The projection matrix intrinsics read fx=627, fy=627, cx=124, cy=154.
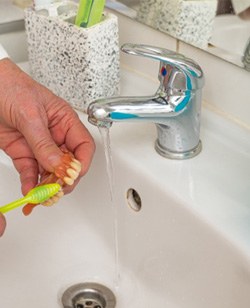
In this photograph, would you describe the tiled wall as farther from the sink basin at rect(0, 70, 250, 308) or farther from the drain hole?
the drain hole

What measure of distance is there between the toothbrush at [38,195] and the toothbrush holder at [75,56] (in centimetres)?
15

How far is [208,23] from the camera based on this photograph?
659mm

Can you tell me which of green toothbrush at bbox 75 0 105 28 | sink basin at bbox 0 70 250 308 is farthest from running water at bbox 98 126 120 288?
green toothbrush at bbox 75 0 105 28

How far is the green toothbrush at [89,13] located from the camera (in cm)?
64

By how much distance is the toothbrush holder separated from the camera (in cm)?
65

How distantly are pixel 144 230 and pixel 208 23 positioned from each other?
0.74 feet

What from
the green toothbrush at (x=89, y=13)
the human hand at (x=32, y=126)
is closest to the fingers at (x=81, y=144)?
the human hand at (x=32, y=126)

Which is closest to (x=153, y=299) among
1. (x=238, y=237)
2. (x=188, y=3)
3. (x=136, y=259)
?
(x=136, y=259)

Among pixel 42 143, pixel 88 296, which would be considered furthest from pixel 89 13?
pixel 88 296

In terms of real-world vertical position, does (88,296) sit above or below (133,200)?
below

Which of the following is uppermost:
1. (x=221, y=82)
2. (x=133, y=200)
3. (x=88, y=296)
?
(x=221, y=82)

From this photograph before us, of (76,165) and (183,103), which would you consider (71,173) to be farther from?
(183,103)

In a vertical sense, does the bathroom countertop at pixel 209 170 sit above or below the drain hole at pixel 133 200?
above

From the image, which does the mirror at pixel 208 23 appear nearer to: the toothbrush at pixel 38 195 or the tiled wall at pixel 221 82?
the tiled wall at pixel 221 82
